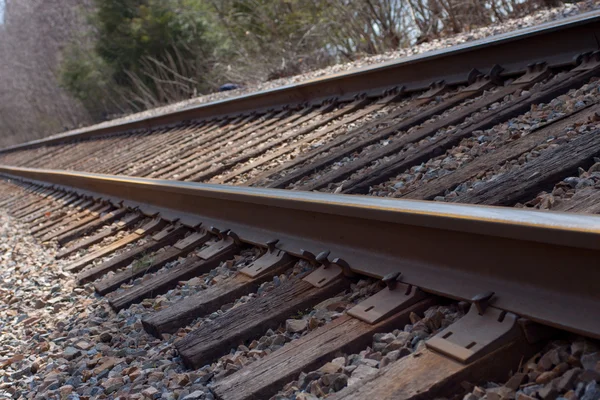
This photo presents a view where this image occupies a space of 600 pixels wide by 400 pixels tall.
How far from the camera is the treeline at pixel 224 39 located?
38.3ft

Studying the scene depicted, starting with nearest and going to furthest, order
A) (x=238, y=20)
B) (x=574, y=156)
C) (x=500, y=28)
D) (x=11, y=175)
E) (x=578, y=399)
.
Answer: (x=578, y=399) → (x=574, y=156) → (x=500, y=28) → (x=11, y=175) → (x=238, y=20)

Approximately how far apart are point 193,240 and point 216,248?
328mm

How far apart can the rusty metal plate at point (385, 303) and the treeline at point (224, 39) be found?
797 cm

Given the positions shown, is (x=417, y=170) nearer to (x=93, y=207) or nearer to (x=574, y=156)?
(x=574, y=156)

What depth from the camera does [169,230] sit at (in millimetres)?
3986

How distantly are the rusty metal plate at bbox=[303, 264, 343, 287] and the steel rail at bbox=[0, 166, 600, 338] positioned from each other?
53 mm

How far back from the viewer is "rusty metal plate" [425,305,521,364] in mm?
1656

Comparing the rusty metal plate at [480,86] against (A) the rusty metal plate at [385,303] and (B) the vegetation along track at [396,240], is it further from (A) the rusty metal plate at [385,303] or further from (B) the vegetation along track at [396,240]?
(A) the rusty metal plate at [385,303]

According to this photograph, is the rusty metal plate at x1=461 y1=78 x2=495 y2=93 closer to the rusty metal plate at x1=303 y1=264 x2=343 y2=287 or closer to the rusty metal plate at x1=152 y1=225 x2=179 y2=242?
the rusty metal plate at x1=152 y1=225 x2=179 y2=242

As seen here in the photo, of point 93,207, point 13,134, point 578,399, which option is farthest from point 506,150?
point 13,134

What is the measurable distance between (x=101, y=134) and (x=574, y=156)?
10.6 meters

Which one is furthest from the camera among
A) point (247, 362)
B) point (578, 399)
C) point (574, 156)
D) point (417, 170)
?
point (417, 170)

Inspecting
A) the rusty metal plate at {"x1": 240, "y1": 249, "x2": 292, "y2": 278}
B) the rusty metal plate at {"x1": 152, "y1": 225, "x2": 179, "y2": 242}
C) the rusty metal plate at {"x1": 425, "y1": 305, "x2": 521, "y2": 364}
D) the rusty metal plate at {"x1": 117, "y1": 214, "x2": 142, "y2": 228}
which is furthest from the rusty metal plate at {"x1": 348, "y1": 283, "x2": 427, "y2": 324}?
the rusty metal plate at {"x1": 117, "y1": 214, "x2": 142, "y2": 228}

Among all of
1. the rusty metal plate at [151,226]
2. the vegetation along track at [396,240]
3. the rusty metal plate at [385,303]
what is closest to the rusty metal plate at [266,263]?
the vegetation along track at [396,240]
